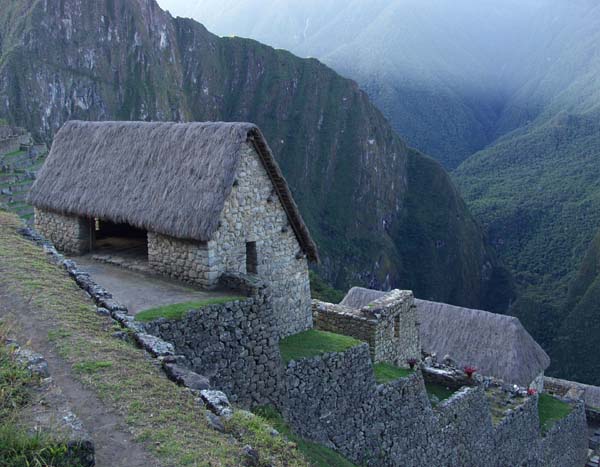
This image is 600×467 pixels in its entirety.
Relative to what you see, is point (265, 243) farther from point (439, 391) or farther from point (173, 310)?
point (439, 391)

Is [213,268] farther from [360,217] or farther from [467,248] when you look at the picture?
[360,217]

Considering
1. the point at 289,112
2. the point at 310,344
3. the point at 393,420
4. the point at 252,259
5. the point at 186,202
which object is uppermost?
the point at 289,112

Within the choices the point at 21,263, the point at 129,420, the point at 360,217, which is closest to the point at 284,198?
the point at 21,263

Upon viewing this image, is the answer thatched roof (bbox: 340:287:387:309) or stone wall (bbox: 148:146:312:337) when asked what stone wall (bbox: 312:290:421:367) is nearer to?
stone wall (bbox: 148:146:312:337)

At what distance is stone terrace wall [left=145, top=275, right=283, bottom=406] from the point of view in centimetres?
860

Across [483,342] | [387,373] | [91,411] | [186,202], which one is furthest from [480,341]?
[91,411]

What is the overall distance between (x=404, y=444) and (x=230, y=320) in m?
5.64

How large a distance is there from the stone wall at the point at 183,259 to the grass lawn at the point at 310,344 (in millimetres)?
1777

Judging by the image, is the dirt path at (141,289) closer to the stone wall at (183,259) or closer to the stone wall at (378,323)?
the stone wall at (183,259)

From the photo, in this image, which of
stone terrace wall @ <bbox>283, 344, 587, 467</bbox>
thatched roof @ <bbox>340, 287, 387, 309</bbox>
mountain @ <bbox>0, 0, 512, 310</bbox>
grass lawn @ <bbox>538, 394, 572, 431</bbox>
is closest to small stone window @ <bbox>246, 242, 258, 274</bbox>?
stone terrace wall @ <bbox>283, 344, 587, 467</bbox>

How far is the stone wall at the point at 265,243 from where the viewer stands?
10.7 meters

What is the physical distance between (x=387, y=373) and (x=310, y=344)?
2643 mm

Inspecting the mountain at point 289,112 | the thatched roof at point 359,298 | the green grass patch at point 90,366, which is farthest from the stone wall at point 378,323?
the mountain at point 289,112

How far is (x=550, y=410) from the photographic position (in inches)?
797
